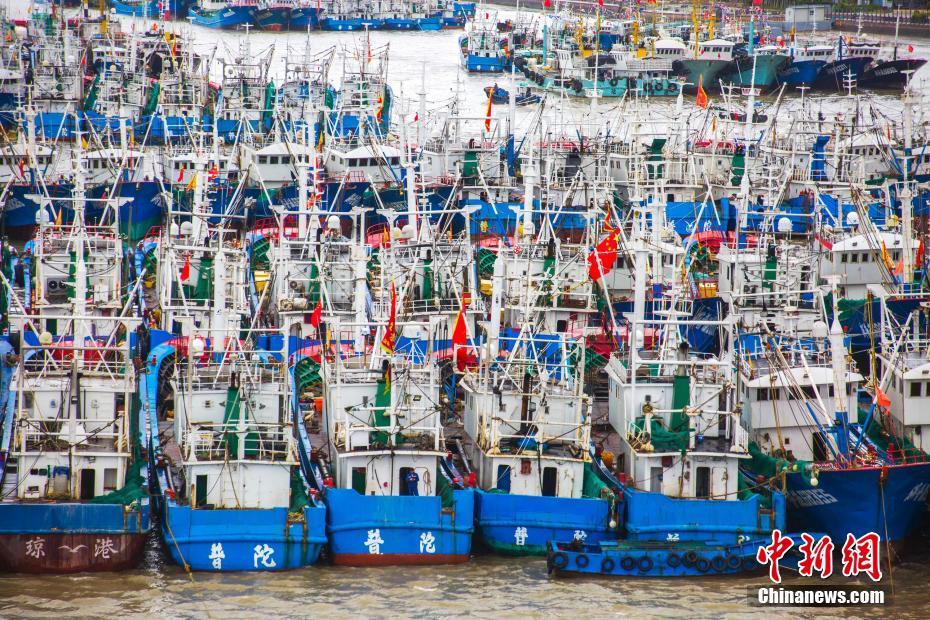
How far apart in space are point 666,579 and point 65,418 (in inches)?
400

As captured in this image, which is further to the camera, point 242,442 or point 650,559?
point 242,442

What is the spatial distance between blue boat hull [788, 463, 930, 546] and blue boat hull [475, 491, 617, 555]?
11.5ft

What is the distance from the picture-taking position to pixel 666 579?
24.6 m

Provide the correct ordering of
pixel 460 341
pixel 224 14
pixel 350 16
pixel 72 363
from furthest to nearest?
pixel 350 16 → pixel 224 14 → pixel 460 341 → pixel 72 363

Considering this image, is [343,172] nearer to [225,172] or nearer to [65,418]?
[225,172]

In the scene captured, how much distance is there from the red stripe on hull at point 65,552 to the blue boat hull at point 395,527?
309 centimetres

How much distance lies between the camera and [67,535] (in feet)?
78.8

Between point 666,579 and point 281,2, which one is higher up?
point 281,2

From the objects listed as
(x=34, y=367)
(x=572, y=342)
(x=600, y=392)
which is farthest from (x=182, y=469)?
(x=600, y=392)

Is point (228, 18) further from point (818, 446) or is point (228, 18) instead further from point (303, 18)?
point (818, 446)

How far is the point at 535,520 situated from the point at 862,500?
17.6 ft

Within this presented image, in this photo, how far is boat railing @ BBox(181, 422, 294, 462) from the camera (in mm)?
24672

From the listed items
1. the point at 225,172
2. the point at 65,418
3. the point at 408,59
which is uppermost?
the point at 408,59

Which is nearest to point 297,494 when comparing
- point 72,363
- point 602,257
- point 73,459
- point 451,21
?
point 73,459
